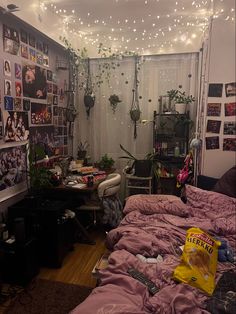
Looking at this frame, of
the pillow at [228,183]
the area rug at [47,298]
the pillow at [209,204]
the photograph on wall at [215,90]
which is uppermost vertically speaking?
the photograph on wall at [215,90]

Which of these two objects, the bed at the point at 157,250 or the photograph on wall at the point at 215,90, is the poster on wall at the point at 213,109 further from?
the bed at the point at 157,250

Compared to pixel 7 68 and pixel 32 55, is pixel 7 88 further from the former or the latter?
pixel 32 55

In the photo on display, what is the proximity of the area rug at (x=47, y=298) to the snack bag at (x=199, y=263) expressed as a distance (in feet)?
2.98

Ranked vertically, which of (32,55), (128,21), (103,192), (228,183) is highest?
(128,21)

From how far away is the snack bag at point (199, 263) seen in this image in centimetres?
129

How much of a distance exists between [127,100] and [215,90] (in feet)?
5.22

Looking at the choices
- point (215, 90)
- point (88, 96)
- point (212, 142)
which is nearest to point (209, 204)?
point (212, 142)

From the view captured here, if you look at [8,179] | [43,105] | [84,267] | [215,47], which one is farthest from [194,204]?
[43,105]

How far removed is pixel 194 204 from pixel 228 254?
2.19 ft

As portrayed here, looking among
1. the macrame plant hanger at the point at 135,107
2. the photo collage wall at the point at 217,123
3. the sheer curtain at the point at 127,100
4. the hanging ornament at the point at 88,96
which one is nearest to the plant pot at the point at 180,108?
the sheer curtain at the point at 127,100

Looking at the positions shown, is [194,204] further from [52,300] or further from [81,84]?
[81,84]

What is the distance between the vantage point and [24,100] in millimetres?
2465

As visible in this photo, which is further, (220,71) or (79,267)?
(79,267)

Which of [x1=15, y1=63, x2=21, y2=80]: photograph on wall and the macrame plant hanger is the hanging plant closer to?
the macrame plant hanger
